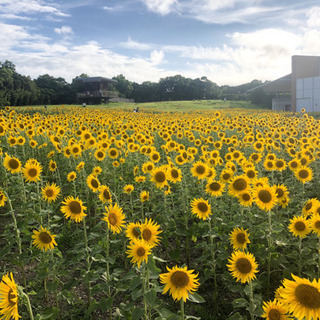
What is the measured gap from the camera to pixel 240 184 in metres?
3.95

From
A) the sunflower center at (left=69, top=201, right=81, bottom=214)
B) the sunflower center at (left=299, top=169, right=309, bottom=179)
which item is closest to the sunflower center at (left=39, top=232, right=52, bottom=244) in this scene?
the sunflower center at (left=69, top=201, right=81, bottom=214)

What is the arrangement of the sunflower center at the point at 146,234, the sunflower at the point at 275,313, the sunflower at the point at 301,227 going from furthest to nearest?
the sunflower at the point at 301,227, the sunflower center at the point at 146,234, the sunflower at the point at 275,313

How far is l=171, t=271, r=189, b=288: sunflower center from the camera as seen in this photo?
2.27m

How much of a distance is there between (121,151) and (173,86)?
264 feet

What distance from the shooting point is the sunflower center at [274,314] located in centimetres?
220

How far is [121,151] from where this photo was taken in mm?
8023

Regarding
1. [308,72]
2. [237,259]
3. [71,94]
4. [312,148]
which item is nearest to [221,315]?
[237,259]

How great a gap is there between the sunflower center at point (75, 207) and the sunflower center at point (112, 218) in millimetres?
488

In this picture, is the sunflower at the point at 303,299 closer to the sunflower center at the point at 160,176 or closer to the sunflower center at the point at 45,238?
the sunflower center at the point at 45,238

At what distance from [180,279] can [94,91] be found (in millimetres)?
59999

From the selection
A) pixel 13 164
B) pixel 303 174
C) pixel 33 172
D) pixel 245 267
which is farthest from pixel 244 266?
pixel 13 164

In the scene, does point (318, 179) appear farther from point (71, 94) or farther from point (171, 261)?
point (71, 94)

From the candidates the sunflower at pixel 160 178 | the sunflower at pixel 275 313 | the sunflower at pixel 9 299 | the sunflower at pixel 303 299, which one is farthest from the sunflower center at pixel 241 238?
the sunflower at pixel 9 299

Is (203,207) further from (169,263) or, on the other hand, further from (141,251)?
(141,251)
